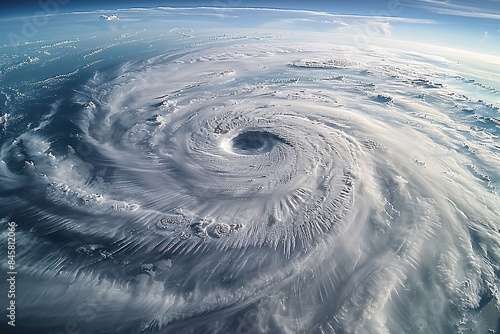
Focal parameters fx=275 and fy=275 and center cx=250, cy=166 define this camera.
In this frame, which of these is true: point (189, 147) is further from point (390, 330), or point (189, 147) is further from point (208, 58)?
point (208, 58)

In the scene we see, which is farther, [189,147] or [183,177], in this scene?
[189,147]

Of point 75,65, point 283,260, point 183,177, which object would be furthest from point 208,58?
point 283,260

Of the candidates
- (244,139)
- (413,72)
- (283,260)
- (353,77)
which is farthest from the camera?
(413,72)

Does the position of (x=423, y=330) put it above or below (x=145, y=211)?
above

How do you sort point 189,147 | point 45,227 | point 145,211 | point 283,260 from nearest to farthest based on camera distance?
1. point 283,260
2. point 45,227
3. point 145,211
4. point 189,147

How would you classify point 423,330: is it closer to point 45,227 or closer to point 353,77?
point 45,227

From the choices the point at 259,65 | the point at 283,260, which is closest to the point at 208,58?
the point at 259,65
